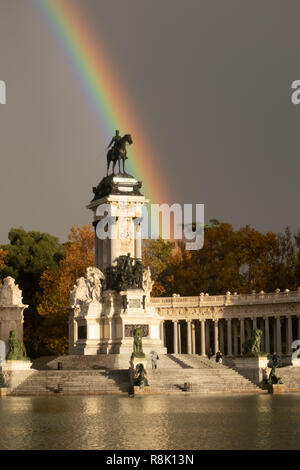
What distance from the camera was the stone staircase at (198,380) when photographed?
186 ft

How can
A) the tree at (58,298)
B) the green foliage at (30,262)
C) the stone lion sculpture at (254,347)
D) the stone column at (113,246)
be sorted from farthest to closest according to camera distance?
1. the green foliage at (30,262)
2. the tree at (58,298)
3. the stone column at (113,246)
4. the stone lion sculpture at (254,347)

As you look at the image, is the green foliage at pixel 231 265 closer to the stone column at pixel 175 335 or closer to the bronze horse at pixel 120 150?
the stone column at pixel 175 335

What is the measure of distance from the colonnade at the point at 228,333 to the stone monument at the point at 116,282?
19861mm

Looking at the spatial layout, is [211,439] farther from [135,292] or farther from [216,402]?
[135,292]

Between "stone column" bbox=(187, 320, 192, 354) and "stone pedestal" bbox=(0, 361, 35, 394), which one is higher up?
"stone column" bbox=(187, 320, 192, 354)

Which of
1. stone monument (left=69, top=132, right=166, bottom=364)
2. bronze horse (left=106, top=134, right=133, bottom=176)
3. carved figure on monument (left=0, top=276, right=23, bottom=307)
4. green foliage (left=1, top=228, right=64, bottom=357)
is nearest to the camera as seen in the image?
stone monument (left=69, top=132, right=166, bottom=364)

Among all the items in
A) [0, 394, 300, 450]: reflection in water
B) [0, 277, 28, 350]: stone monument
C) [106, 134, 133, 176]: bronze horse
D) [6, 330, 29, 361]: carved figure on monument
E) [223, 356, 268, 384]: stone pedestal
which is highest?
[106, 134, 133, 176]: bronze horse

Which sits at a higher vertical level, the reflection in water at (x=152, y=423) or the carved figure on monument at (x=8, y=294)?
the carved figure on monument at (x=8, y=294)

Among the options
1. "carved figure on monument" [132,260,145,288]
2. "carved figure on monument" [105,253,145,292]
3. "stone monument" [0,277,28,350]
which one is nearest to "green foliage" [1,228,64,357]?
"stone monument" [0,277,28,350]

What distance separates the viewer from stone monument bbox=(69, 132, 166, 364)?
70.6 m

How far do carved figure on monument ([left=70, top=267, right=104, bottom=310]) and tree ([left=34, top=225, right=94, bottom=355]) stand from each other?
19.2 meters

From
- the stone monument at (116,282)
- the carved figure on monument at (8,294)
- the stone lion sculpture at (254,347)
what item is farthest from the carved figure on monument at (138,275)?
the carved figure on monument at (8,294)

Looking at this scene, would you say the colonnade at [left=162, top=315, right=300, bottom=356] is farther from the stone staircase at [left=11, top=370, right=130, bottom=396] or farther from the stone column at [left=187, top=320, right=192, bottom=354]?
the stone staircase at [left=11, top=370, right=130, bottom=396]
